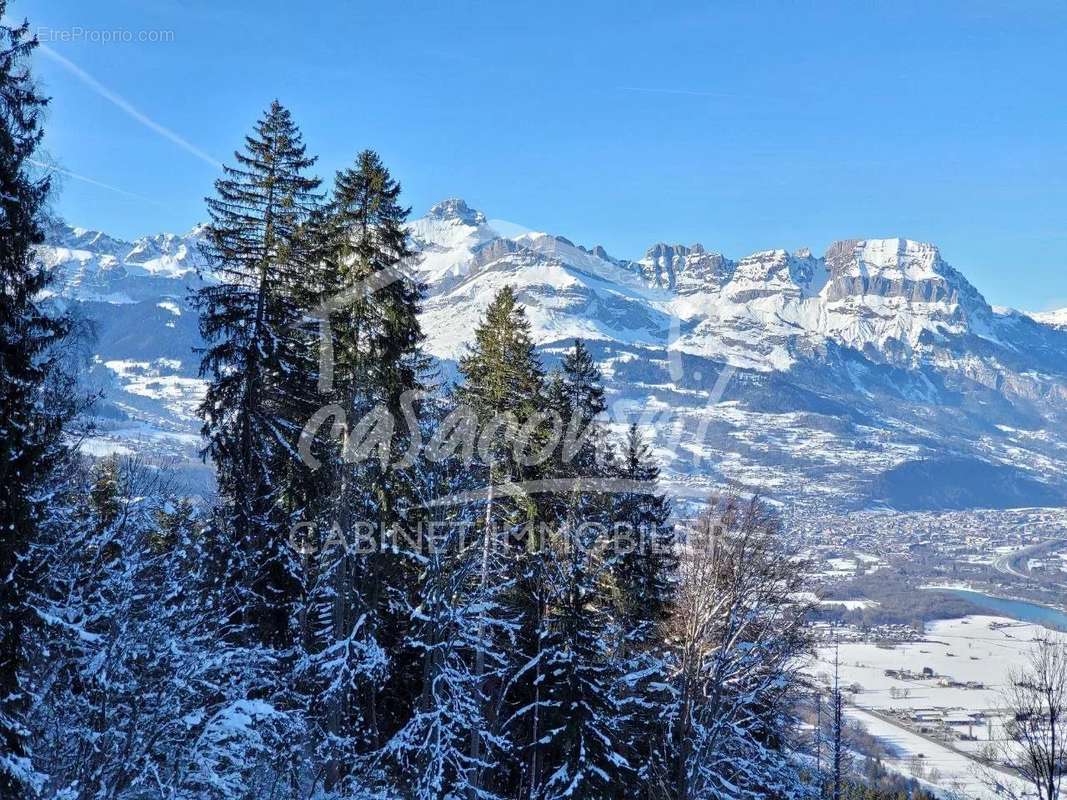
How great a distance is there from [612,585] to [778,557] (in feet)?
22.7

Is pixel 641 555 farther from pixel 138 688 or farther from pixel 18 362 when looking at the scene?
pixel 18 362

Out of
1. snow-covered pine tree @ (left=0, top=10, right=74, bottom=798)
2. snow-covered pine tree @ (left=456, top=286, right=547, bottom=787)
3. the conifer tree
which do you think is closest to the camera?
snow-covered pine tree @ (left=0, top=10, right=74, bottom=798)

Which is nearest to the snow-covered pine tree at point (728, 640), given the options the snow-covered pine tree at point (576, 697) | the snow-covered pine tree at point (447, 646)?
the snow-covered pine tree at point (576, 697)

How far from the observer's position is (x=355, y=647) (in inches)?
722

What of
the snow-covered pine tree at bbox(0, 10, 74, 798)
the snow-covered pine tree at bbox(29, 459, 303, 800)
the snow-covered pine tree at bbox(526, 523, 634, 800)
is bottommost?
the snow-covered pine tree at bbox(526, 523, 634, 800)

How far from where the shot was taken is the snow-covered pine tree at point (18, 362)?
11.9m

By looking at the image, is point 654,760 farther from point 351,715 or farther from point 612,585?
point 351,715

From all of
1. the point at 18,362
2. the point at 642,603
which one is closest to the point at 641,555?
the point at 642,603

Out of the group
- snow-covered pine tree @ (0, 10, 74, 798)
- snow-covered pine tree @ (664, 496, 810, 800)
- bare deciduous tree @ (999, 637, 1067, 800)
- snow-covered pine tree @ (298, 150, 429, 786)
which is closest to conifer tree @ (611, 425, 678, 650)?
snow-covered pine tree @ (664, 496, 810, 800)

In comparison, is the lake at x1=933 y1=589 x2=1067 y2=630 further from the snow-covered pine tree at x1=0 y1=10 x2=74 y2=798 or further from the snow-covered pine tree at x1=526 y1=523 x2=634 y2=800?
the snow-covered pine tree at x1=0 y1=10 x2=74 y2=798

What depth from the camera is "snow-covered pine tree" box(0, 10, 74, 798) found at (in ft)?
39.1

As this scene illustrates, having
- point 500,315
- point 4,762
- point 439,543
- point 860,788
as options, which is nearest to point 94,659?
point 4,762

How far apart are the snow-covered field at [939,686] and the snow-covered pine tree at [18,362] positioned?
76055mm

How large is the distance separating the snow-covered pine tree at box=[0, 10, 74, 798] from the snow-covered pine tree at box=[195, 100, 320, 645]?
5297 mm
